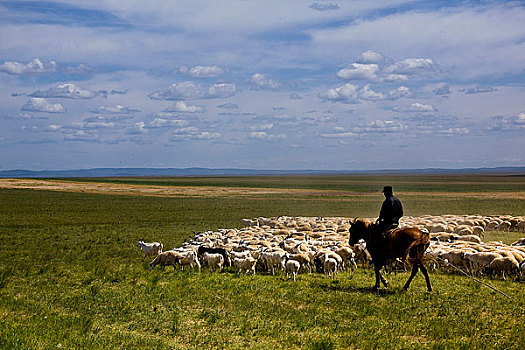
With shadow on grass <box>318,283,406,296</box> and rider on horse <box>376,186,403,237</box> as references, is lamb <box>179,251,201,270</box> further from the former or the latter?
rider on horse <box>376,186,403,237</box>

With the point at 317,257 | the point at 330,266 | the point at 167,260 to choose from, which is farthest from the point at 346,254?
the point at 167,260

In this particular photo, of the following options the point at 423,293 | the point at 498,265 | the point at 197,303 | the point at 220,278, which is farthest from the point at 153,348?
the point at 498,265

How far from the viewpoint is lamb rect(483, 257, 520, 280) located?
1338cm

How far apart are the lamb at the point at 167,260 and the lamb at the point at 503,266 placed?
30.7ft

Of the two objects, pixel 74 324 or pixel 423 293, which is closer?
pixel 74 324

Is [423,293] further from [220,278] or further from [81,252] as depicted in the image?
[81,252]

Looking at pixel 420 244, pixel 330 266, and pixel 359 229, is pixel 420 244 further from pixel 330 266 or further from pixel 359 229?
pixel 330 266

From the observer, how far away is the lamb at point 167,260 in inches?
617

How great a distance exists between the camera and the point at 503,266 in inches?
532

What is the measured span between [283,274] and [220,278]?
1950 millimetres

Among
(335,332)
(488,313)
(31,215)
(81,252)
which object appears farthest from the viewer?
(31,215)

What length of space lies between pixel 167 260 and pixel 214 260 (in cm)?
151

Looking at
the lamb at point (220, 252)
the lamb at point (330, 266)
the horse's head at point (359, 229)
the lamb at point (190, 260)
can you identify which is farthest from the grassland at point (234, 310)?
the horse's head at point (359, 229)

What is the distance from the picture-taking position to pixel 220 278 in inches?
563
